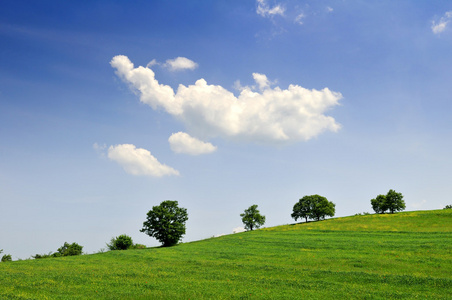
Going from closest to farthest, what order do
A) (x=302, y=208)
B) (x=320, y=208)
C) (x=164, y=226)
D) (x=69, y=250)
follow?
(x=164, y=226), (x=69, y=250), (x=320, y=208), (x=302, y=208)

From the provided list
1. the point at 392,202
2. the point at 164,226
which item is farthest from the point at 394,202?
the point at 164,226

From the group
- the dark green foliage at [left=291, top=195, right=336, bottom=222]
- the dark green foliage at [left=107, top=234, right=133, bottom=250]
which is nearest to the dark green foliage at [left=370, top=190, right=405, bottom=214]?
the dark green foliage at [left=291, top=195, right=336, bottom=222]

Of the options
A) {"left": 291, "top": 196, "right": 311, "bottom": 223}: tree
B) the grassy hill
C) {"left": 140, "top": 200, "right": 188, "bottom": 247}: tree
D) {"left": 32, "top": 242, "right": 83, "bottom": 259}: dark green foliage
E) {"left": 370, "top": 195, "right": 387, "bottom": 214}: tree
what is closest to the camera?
the grassy hill

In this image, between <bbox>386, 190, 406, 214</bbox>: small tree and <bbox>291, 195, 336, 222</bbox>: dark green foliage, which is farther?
<bbox>291, 195, 336, 222</bbox>: dark green foliage

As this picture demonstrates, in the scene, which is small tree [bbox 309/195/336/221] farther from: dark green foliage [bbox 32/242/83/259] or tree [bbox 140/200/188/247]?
dark green foliage [bbox 32/242/83/259]

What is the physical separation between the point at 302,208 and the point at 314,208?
194 inches

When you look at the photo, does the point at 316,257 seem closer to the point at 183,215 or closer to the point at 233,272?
the point at 233,272

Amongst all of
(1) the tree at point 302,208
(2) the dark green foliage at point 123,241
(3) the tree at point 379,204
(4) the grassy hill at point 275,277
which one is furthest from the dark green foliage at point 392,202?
(2) the dark green foliage at point 123,241

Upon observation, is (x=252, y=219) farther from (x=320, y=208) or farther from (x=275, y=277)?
(x=275, y=277)

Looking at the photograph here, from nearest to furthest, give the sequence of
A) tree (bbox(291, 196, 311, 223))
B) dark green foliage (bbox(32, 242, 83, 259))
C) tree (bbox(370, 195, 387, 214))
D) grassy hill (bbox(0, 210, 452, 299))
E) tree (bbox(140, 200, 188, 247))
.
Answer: grassy hill (bbox(0, 210, 452, 299)), tree (bbox(140, 200, 188, 247)), dark green foliage (bbox(32, 242, 83, 259)), tree (bbox(370, 195, 387, 214)), tree (bbox(291, 196, 311, 223))

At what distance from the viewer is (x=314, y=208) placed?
377 feet

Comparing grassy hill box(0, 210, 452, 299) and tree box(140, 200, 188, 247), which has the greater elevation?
tree box(140, 200, 188, 247)

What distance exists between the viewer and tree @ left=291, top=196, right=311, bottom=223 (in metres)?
116

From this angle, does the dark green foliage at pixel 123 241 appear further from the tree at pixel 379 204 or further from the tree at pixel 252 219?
the tree at pixel 379 204
